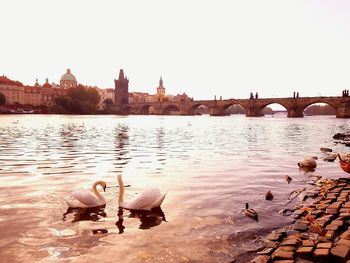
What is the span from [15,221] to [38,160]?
30.2 feet

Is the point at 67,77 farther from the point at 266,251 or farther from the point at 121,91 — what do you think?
the point at 266,251

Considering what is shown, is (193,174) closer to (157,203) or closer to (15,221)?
(157,203)

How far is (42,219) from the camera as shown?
6.85 metres

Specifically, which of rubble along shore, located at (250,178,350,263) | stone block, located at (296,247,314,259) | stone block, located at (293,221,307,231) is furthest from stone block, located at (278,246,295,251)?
stone block, located at (293,221,307,231)

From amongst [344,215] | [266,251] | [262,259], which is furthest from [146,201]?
[344,215]

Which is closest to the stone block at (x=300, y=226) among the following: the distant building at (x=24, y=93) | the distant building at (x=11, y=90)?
the distant building at (x=24, y=93)

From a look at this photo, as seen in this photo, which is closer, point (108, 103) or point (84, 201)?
point (84, 201)

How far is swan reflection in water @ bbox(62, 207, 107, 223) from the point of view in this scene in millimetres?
6980

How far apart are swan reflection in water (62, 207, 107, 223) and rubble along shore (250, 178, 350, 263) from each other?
11.6 feet

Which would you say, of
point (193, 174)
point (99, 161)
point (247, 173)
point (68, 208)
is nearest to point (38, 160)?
point (99, 161)

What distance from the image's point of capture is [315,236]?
5.82 meters

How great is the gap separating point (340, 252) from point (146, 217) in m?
3.81

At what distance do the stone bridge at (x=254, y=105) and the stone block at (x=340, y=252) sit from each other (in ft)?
331

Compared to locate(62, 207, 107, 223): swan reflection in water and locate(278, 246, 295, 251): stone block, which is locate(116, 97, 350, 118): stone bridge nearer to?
locate(62, 207, 107, 223): swan reflection in water
